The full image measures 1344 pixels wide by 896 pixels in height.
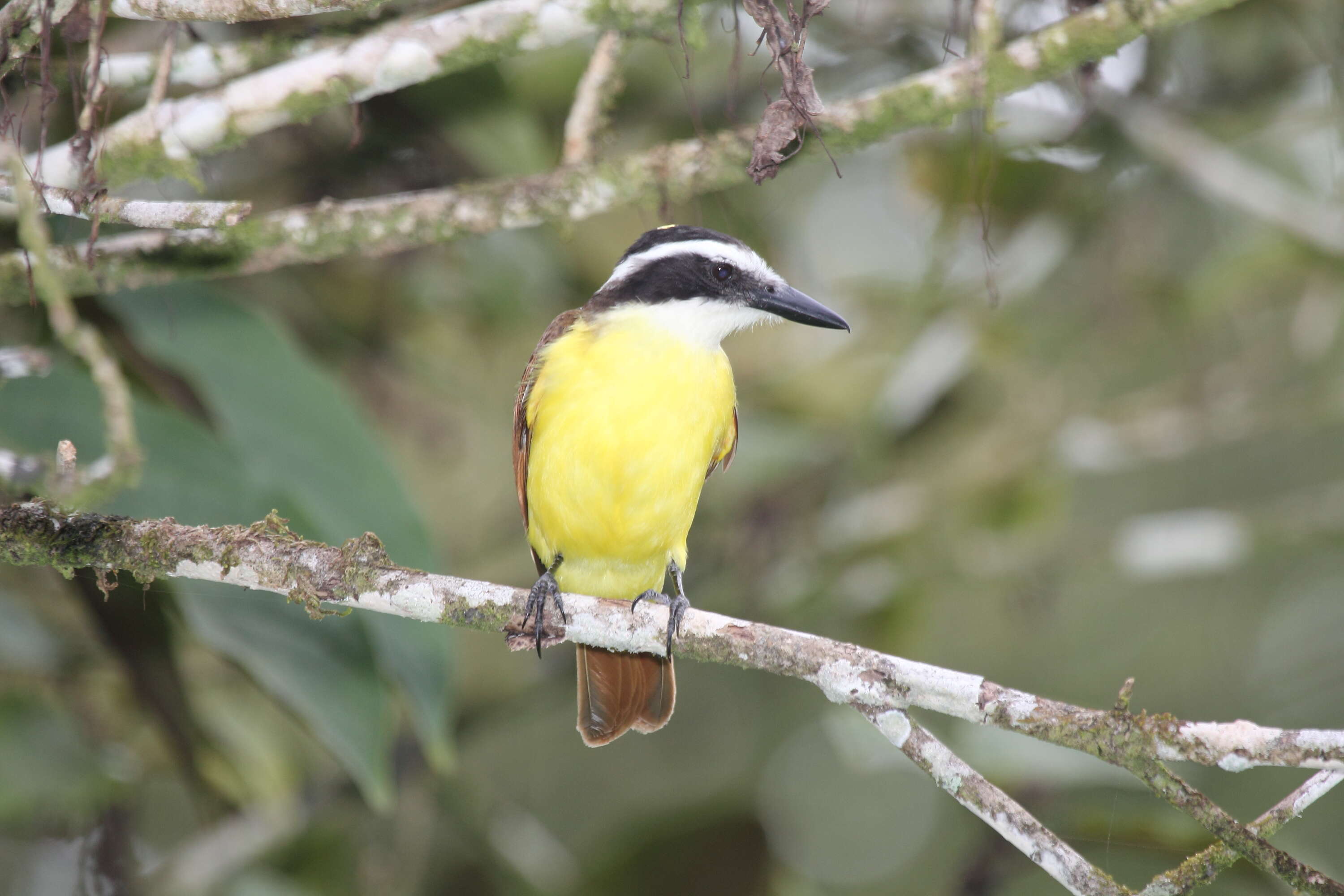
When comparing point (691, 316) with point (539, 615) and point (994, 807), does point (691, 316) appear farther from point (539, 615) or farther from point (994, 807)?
point (994, 807)

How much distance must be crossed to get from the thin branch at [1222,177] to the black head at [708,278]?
1.74 meters

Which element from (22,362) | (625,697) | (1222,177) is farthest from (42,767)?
(1222,177)

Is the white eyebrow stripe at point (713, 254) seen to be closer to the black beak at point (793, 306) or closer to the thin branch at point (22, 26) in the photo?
the black beak at point (793, 306)

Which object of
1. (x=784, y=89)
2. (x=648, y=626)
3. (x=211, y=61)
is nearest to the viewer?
(x=784, y=89)

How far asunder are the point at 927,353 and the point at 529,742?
341 cm

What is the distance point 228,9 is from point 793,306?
1.41 metres

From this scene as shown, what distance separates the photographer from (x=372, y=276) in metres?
4.53

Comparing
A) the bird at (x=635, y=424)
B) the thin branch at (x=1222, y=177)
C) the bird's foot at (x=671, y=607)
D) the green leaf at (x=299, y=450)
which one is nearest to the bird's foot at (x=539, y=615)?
the bird's foot at (x=671, y=607)

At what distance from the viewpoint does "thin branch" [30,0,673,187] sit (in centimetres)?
228

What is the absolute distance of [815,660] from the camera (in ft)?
6.22

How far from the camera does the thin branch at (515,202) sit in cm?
235

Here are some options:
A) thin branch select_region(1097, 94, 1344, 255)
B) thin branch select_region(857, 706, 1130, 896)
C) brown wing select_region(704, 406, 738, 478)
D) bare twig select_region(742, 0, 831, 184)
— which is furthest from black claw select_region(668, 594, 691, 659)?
thin branch select_region(1097, 94, 1344, 255)

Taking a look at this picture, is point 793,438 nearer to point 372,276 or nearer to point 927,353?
point 927,353

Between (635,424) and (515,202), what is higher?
(515,202)
